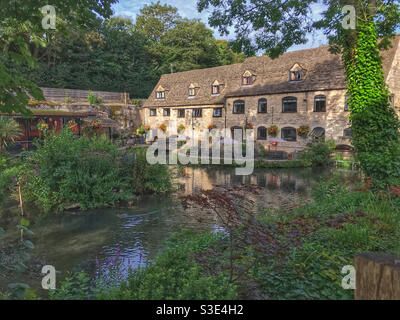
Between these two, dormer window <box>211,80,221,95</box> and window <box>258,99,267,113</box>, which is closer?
window <box>258,99,267,113</box>

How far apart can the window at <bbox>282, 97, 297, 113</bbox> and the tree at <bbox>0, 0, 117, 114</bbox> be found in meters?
23.0

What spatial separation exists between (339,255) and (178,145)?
2570 cm

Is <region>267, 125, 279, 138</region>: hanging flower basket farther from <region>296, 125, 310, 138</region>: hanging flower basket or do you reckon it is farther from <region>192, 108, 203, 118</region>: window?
<region>192, 108, 203, 118</region>: window

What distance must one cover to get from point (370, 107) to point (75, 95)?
32554 millimetres

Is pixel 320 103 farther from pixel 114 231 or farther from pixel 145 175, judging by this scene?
pixel 114 231

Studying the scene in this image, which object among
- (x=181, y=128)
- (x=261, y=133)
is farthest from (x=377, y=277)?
(x=181, y=128)

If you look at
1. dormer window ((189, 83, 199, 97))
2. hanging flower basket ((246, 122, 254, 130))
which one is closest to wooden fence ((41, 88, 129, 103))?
dormer window ((189, 83, 199, 97))

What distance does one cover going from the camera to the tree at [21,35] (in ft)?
11.0

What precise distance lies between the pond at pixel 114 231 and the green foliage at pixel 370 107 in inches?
69.7

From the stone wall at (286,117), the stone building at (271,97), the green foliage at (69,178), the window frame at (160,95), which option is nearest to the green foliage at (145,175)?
the green foliage at (69,178)

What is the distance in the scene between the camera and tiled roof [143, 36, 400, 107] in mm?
24969

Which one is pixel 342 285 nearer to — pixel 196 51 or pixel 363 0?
pixel 363 0

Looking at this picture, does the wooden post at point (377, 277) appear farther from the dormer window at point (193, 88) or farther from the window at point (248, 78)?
the dormer window at point (193, 88)
